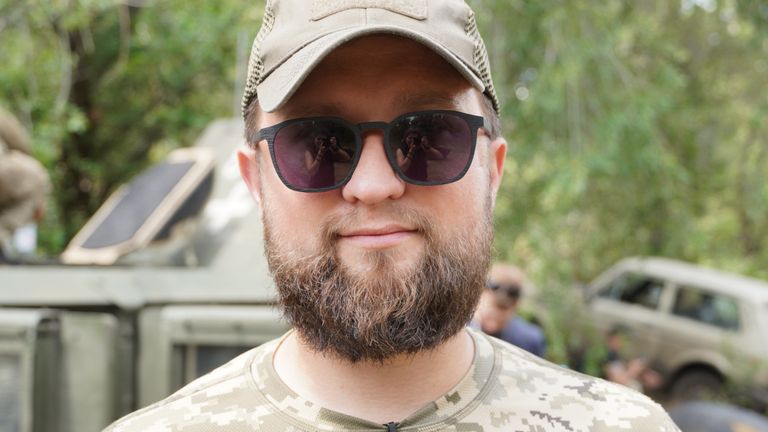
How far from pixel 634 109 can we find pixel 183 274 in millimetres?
3424

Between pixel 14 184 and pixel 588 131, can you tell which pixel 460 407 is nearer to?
pixel 14 184

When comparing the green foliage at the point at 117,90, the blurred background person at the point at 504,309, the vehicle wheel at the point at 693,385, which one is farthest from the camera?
the vehicle wheel at the point at 693,385

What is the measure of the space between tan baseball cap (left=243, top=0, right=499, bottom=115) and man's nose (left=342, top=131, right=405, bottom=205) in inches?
6.6

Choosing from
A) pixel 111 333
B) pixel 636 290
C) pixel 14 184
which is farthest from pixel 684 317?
pixel 111 333

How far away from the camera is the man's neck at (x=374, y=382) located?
5.20 feet

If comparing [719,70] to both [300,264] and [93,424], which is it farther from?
[300,264]

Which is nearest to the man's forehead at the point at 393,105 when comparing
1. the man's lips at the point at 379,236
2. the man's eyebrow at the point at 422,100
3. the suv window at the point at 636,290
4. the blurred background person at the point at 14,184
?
the man's eyebrow at the point at 422,100

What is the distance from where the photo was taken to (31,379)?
119 inches

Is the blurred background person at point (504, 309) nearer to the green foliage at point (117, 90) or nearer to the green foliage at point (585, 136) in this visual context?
the green foliage at point (585, 136)

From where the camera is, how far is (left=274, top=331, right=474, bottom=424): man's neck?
158cm

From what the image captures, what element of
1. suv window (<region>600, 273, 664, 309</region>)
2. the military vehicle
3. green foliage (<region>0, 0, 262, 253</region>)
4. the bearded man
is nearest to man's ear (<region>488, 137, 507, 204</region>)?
the bearded man

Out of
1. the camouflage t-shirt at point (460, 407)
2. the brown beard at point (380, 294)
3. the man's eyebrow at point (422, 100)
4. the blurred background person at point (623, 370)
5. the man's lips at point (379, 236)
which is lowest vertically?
the blurred background person at point (623, 370)

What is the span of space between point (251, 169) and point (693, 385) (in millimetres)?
8079

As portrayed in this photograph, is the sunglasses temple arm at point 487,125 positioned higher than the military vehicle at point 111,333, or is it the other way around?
the sunglasses temple arm at point 487,125
